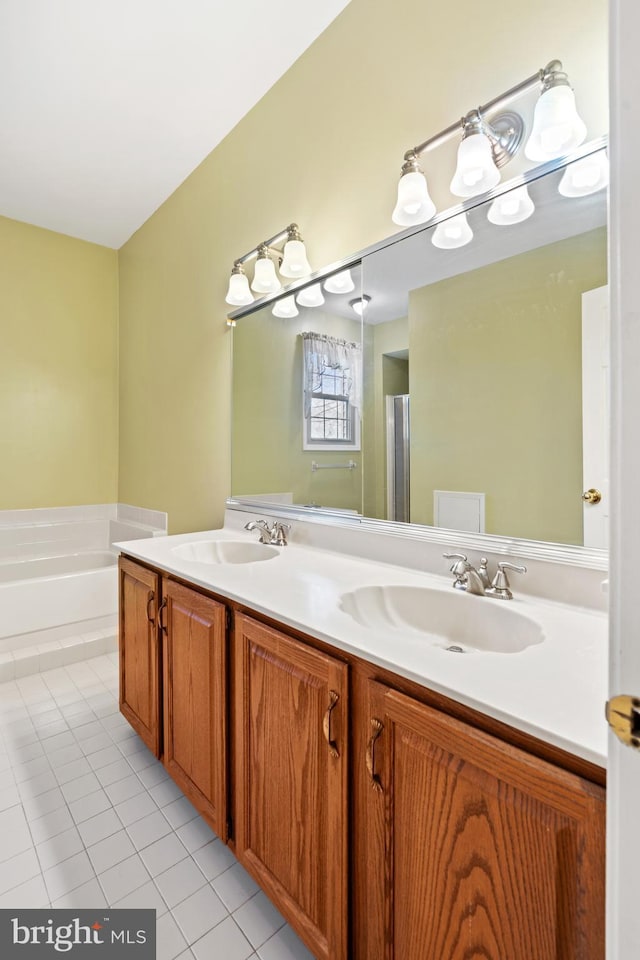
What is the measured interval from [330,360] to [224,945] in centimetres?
175

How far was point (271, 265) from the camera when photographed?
192cm

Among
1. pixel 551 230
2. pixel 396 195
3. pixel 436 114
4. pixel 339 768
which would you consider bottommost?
pixel 339 768

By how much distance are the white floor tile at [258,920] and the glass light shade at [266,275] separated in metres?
2.10

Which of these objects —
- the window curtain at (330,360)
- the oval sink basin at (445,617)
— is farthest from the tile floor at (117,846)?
the window curtain at (330,360)

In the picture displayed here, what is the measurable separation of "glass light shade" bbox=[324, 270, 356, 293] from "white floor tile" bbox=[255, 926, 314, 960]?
1909 mm

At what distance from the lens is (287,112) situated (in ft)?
6.24

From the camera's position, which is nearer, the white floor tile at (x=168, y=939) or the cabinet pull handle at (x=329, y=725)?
the cabinet pull handle at (x=329, y=725)

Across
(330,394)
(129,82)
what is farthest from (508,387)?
(129,82)

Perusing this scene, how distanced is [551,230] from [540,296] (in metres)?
0.16

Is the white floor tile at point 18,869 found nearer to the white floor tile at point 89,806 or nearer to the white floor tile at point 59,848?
the white floor tile at point 59,848

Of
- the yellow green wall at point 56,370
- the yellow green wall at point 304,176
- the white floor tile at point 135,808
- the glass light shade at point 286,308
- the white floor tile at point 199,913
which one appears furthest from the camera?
the yellow green wall at point 56,370

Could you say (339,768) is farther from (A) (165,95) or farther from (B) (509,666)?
(A) (165,95)

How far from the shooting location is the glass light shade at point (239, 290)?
6.68 feet

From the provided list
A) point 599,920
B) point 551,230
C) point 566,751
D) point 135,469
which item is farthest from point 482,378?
point 135,469
